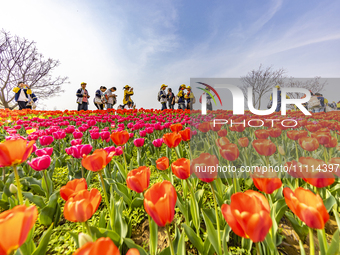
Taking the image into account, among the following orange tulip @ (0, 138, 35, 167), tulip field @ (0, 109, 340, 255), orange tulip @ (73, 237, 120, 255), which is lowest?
tulip field @ (0, 109, 340, 255)

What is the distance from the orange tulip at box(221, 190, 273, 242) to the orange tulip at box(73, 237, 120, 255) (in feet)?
1.34

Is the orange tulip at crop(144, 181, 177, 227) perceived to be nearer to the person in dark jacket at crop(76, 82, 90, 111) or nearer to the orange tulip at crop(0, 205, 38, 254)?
the orange tulip at crop(0, 205, 38, 254)

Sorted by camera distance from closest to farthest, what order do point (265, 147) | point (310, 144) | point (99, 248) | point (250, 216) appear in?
point (99, 248) < point (250, 216) < point (265, 147) < point (310, 144)

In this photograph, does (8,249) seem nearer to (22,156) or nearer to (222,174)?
(22,156)

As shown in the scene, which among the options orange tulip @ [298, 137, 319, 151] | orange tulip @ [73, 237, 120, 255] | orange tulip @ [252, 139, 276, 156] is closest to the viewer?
orange tulip @ [73, 237, 120, 255]

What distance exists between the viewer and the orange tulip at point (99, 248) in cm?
42

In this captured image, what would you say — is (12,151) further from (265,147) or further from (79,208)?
(265,147)

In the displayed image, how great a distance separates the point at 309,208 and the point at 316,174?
0.43 metres

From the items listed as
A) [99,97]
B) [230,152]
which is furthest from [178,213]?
[99,97]

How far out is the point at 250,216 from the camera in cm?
58

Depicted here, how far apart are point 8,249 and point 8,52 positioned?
37.3 meters

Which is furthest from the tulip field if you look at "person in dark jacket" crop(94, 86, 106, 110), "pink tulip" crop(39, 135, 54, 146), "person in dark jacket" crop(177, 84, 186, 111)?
"person in dark jacket" crop(177, 84, 186, 111)

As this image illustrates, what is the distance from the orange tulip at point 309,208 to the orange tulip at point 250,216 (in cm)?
16

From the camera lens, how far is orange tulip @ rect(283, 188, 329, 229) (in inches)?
25.3
